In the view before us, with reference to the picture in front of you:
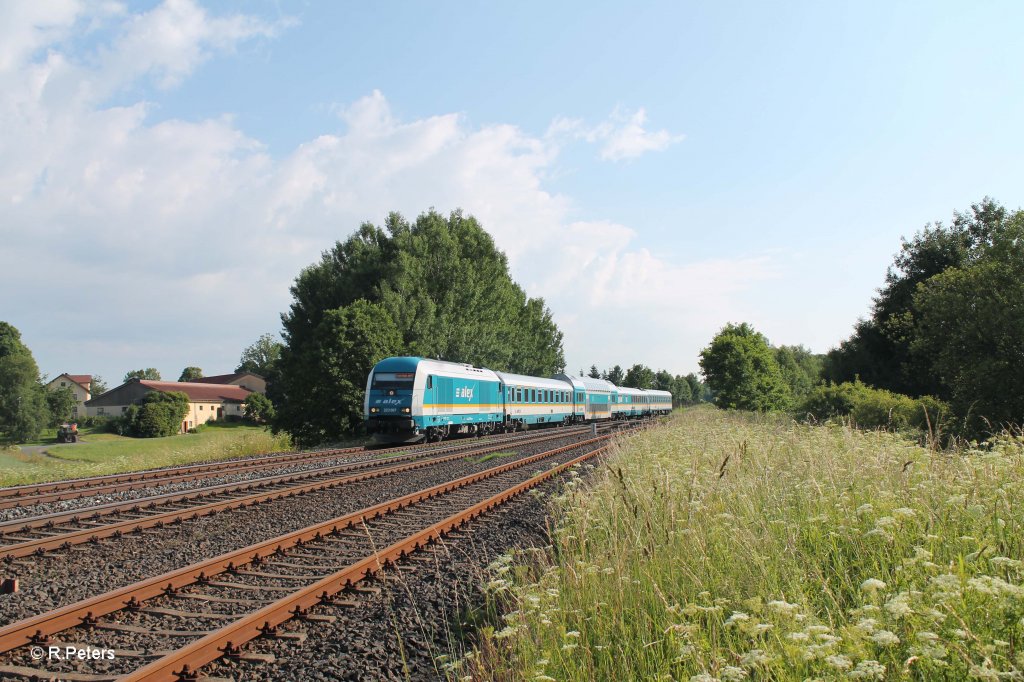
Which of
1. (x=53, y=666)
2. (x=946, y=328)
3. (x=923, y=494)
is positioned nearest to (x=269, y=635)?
(x=53, y=666)

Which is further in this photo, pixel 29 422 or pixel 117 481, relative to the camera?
pixel 29 422

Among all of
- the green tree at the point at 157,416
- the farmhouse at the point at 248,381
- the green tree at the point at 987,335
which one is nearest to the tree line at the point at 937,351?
the green tree at the point at 987,335

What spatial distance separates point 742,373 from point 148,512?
33376mm

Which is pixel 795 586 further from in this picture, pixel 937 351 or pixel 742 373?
pixel 742 373

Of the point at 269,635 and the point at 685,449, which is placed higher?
the point at 685,449

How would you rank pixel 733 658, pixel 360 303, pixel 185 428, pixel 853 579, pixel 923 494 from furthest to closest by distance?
pixel 185 428, pixel 360 303, pixel 923 494, pixel 853 579, pixel 733 658

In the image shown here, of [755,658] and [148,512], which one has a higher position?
[755,658]

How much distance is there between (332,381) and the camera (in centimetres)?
3048

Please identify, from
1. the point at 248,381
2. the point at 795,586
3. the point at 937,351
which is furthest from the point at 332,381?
the point at 248,381

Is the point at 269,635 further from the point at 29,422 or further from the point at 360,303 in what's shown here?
the point at 29,422

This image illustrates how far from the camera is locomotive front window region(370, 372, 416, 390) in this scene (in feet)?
77.3

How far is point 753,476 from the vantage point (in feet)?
20.8

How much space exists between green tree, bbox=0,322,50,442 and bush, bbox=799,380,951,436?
7120 cm

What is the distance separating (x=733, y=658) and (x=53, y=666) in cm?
427
